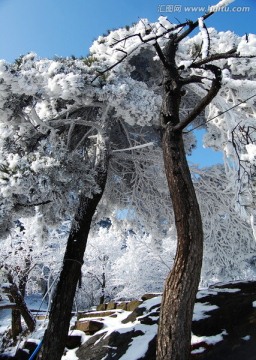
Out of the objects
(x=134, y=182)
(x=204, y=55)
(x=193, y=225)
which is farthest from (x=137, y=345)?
(x=204, y=55)

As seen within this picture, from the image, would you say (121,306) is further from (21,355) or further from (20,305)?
(20,305)

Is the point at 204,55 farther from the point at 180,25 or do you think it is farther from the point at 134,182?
the point at 134,182

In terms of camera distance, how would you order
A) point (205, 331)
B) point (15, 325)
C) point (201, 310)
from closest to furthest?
point (205, 331), point (201, 310), point (15, 325)

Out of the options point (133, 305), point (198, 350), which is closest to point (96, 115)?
point (133, 305)

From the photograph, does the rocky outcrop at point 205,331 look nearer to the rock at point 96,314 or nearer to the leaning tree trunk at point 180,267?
the rock at point 96,314

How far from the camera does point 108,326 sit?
9062mm

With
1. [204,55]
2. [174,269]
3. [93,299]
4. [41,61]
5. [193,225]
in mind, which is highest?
[41,61]

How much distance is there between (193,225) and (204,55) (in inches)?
85.3

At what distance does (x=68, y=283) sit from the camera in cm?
755

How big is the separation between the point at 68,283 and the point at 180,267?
3611mm

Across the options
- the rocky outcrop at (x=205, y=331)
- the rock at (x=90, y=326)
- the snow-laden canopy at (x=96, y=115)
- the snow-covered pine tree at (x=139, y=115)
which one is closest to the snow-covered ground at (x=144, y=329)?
the rocky outcrop at (x=205, y=331)

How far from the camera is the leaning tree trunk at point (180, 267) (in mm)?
4402

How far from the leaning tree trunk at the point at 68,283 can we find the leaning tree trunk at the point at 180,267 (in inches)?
132

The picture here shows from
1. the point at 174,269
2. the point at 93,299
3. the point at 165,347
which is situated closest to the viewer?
the point at 165,347
